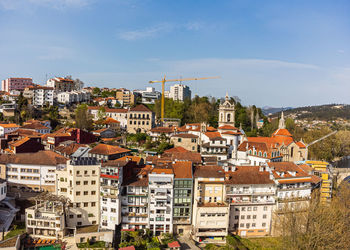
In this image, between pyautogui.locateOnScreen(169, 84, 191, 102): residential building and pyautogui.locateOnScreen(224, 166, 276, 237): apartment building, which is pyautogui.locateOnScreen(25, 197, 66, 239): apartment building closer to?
pyautogui.locateOnScreen(224, 166, 276, 237): apartment building

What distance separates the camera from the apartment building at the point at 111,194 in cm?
3650

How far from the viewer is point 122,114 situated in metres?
85.2

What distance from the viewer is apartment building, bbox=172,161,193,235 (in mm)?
37906

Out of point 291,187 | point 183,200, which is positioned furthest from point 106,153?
point 291,187

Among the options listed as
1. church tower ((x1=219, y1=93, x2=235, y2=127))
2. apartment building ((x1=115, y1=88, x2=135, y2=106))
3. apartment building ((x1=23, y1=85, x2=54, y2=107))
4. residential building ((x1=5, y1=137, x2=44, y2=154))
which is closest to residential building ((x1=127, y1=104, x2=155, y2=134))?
church tower ((x1=219, y1=93, x2=235, y2=127))

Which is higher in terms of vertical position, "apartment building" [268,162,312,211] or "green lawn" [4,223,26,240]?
"apartment building" [268,162,312,211]

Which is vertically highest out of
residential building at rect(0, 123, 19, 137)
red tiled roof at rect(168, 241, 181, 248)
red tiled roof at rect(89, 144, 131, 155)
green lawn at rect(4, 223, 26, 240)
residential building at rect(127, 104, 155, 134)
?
residential building at rect(127, 104, 155, 134)

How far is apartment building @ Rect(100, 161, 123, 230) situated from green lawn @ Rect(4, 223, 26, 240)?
1057 centimetres

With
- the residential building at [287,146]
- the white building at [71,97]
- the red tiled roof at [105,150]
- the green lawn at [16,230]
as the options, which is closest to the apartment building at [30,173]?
the red tiled roof at [105,150]

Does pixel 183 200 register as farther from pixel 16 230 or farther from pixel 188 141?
pixel 16 230

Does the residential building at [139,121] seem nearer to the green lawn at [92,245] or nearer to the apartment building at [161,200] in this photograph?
the apartment building at [161,200]

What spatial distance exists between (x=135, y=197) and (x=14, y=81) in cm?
10754

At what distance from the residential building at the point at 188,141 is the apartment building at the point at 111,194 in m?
23.1

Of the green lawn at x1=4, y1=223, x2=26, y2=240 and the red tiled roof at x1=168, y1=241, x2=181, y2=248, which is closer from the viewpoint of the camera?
the red tiled roof at x1=168, y1=241, x2=181, y2=248
